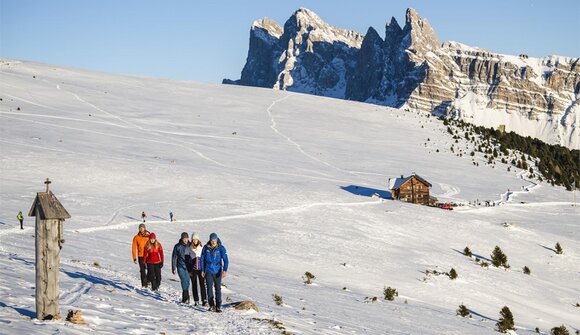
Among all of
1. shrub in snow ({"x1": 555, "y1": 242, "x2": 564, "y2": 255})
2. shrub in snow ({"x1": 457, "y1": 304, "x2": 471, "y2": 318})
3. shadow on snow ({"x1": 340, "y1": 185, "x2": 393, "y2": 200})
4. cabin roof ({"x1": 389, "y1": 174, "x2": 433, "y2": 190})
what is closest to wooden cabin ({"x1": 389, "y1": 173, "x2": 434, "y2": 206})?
cabin roof ({"x1": 389, "y1": 174, "x2": 433, "y2": 190})

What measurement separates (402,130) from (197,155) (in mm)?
41500

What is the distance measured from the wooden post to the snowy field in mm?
330

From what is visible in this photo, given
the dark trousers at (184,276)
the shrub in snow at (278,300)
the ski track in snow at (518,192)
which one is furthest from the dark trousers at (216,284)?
the ski track in snow at (518,192)

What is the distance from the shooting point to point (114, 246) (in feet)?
88.1

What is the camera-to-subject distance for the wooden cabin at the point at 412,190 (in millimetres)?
52969

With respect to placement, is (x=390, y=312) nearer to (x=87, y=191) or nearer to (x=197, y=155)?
(x=87, y=191)

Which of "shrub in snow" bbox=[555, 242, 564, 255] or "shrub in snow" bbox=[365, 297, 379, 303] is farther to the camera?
"shrub in snow" bbox=[555, 242, 564, 255]

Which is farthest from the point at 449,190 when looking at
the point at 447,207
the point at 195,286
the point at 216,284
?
the point at 216,284

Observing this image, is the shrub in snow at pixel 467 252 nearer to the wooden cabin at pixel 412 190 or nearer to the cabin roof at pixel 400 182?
the wooden cabin at pixel 412 190

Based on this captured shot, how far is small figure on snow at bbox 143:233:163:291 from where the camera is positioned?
1742 centimetres

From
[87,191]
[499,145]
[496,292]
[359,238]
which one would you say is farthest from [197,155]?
[499,145]

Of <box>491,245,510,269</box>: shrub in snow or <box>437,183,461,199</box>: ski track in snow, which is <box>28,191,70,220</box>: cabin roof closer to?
<box>491,245,510,269</box>: shrub in snow

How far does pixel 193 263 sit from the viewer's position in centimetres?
1638

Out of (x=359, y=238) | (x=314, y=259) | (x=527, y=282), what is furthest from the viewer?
(x=359, y=238)
